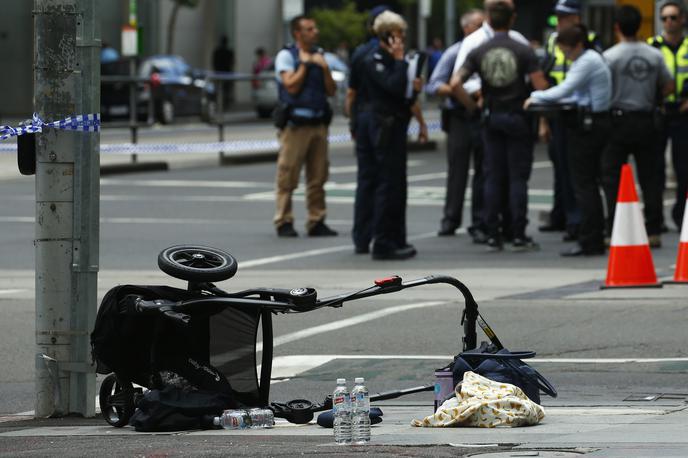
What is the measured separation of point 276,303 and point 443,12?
5954 cm

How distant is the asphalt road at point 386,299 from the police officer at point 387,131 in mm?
281

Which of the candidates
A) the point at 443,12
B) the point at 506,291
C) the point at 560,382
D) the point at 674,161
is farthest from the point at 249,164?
the point at 443,12

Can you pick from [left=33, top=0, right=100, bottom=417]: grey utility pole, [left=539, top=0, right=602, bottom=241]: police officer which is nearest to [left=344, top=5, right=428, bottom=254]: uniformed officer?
[left=539, top=0, right=602, bottom=241]: police officer

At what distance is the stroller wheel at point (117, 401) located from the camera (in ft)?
25.8

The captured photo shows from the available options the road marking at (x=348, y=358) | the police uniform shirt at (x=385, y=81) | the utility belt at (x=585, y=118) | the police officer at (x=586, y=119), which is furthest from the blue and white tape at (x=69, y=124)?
the utility belt at (x=585, y=118)

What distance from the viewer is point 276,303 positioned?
24.9ft

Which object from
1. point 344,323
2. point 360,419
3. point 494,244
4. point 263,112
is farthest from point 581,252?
point 263,112

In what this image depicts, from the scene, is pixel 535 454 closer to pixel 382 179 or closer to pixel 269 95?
pixel 382 179

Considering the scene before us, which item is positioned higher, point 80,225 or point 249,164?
point 80,225

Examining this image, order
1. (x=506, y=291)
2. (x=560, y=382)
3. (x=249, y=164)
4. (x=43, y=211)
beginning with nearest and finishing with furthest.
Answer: (x=43, y=211)
(x=560, y=382)
(x=506, y=291)
(x=249, y=164)

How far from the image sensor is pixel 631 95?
14734mm

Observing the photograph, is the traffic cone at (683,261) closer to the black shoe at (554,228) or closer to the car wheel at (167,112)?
the black shoe at (554,228)

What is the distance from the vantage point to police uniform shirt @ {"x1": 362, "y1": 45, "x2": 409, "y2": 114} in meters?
14.3

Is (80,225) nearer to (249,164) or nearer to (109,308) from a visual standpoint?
(109,308)
